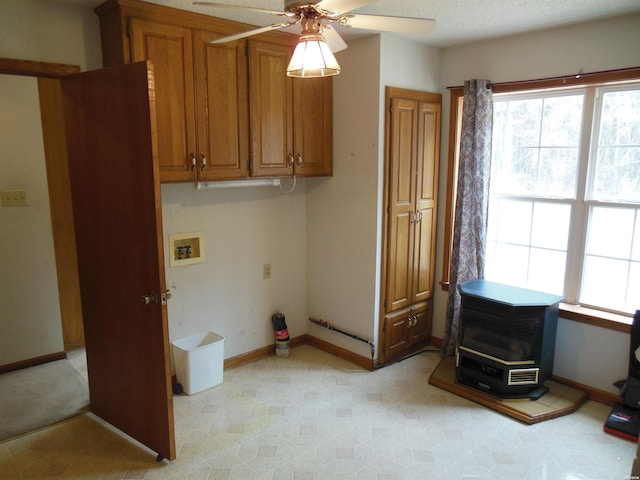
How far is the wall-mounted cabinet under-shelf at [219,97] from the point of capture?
98.8 inches

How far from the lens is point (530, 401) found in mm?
2918

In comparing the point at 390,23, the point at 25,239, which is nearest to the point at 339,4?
the point at 390,23

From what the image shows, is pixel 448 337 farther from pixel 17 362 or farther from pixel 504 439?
pixel 17 362

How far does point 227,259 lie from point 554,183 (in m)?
2.35

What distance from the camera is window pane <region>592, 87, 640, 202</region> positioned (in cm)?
287

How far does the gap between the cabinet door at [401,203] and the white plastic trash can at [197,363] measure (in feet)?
4.20

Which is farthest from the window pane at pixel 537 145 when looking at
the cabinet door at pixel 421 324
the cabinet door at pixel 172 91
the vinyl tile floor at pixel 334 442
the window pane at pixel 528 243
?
the cabinet door at pixel 172 91

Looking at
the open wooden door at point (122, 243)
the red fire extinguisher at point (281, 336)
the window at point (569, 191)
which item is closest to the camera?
the open wooden door at point (122, 243)

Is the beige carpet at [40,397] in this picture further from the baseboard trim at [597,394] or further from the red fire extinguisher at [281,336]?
the baseboard trim at [597,394]

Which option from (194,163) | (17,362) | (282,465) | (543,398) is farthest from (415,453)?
(17,362)

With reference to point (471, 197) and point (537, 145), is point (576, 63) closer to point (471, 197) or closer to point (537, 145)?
point (537, 145)

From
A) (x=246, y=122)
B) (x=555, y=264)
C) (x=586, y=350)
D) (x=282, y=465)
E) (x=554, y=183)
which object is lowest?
(x=282, y=465)

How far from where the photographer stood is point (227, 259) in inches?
133

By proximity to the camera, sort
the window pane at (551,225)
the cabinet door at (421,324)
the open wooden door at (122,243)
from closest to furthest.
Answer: the open wooden door at (122,243) < the window pane at (551,225) < the cabinet door at (421,324)
